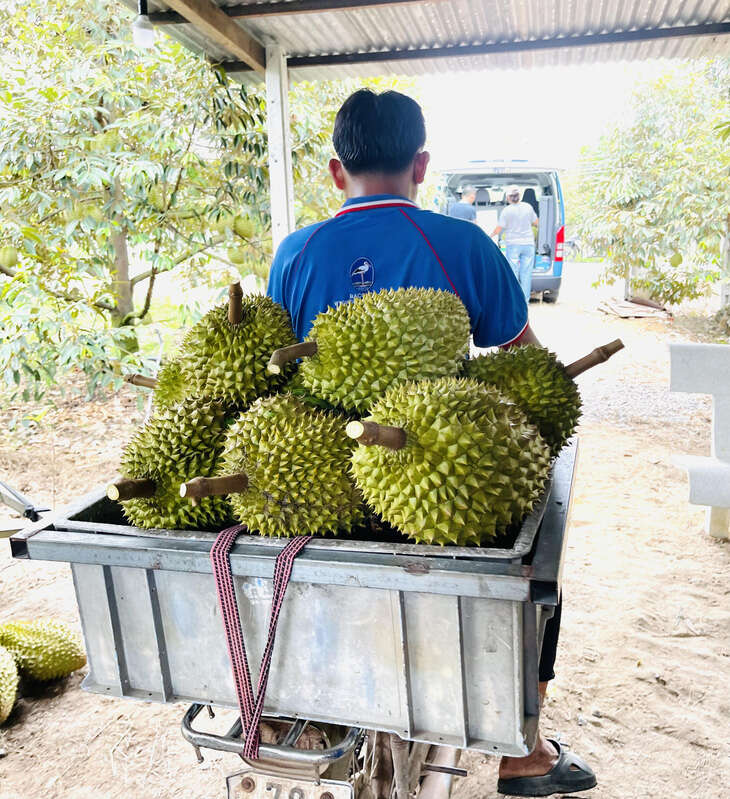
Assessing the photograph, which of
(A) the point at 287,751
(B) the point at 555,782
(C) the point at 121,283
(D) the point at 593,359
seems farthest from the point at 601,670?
(C) the point at 121,283

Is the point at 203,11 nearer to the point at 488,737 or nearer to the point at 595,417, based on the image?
the point at 488,737

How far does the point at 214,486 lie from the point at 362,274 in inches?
36.4

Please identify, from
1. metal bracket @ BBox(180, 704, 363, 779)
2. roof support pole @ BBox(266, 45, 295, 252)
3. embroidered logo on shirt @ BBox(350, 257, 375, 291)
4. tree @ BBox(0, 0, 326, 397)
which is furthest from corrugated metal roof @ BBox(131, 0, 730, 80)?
metal bracket @ BBox(180, 704, 363, 779)

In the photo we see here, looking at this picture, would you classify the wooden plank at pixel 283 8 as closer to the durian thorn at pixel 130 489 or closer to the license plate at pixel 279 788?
the durian thorn at pixel 130 489

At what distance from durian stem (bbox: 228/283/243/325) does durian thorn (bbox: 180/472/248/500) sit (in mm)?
400

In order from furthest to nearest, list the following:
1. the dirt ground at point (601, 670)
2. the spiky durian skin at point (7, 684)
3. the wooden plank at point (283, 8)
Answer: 1. the wooden plank at point (283, 8)
2. the spiky durian skin at point (7, 684)
3. the dirt ground at point (601, 670)

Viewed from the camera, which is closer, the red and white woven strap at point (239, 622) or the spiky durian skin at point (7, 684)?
the red and white woven strap at point (239, 622)

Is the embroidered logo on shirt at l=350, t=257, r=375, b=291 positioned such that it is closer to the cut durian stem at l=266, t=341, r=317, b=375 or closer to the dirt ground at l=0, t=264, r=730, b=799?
the cut durian stem at l=266, t=341, r=317, b=375

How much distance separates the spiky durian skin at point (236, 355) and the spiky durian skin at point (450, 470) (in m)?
0.35

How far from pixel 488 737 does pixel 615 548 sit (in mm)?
2835

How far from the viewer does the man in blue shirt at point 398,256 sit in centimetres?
179

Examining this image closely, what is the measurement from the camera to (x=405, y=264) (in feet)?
5.83

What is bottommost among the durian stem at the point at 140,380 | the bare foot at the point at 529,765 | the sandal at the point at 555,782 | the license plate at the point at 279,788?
the sandal at the point at 555,782

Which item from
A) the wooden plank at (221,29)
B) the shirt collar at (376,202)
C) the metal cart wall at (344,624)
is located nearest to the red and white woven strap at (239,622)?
the metal cart wall at (344,624)
